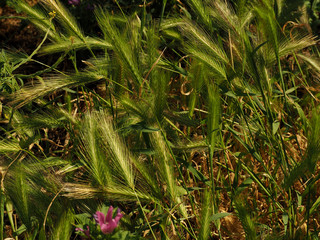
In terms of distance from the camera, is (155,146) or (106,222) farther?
(155,146)

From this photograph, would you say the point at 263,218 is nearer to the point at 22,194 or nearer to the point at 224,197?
the point at 224,197

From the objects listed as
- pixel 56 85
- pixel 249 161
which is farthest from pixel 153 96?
pixel 249 161

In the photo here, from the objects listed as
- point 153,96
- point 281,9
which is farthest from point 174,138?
point 281,9

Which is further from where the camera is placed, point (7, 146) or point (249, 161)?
point (249, 161)

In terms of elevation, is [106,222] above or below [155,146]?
below

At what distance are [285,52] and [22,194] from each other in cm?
95

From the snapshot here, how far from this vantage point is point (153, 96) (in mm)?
1371

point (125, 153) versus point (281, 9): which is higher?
point (281, 9)

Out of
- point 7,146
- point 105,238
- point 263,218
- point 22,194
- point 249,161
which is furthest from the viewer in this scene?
point 249,161

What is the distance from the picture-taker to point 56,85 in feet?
4.94

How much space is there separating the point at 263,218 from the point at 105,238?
711 mm

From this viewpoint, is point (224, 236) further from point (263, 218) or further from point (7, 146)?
point (7, 146)

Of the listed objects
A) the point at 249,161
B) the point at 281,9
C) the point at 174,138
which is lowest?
the point at 249,161

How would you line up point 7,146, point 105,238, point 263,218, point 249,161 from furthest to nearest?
point 249,161
point 263,218
point 7,146
point 105,238
